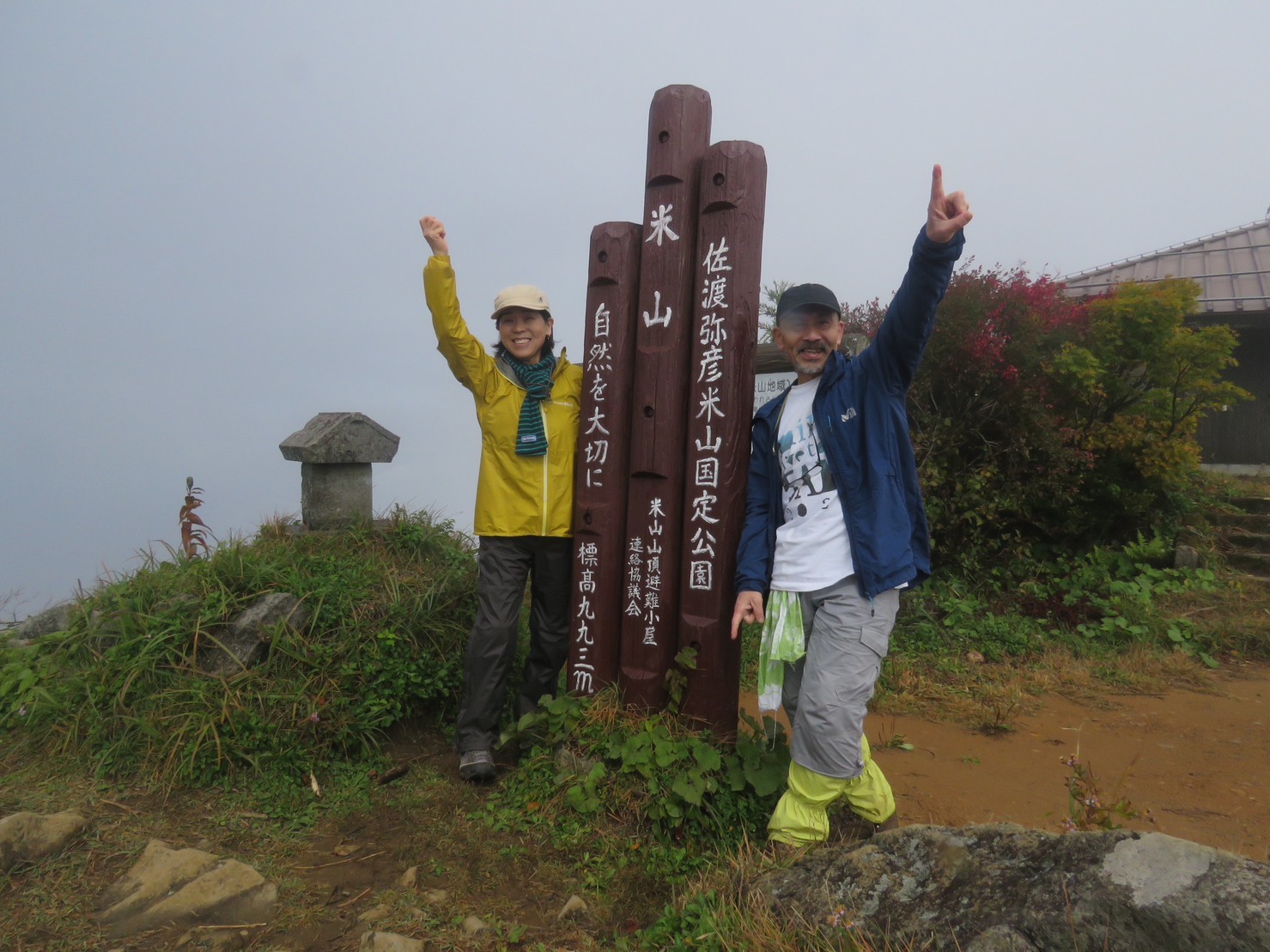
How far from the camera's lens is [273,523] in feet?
17.4

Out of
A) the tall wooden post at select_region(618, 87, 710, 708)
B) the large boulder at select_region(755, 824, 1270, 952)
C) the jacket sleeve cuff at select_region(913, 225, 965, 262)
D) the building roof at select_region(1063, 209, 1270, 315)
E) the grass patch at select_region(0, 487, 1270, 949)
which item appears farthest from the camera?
the building roof at select_region(1063, 209, 1270, 315)

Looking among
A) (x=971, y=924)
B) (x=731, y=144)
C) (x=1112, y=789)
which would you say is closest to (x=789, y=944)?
(x=971, y=924)

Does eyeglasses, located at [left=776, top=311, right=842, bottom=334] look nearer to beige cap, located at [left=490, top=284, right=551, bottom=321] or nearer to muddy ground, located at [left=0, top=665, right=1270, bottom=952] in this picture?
beige cap, located at [left=490, top=284, right=551, bottom=321]

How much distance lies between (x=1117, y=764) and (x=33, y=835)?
511 centimetres

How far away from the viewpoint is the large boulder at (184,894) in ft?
9.13

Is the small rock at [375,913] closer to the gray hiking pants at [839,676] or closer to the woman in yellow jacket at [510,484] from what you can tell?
the woman in yellow jacket at [510,484]

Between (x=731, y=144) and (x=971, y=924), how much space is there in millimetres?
3057

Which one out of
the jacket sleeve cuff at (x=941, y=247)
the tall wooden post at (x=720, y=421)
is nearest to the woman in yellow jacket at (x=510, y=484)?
the tall wooden post at (x=720, y=421)

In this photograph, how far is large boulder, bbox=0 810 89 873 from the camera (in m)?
3.13

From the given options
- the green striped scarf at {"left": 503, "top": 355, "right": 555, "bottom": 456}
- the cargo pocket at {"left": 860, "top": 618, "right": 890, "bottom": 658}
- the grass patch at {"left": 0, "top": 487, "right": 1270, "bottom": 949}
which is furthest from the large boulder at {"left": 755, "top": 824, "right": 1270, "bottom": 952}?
the green striped scarf at {"left": 503, "top": 355, "right": 555, "bottom": 456}

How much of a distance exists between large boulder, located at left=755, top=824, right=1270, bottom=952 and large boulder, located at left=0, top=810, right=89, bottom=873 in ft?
9.47

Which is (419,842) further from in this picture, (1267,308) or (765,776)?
(1267,308)

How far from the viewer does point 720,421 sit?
11.3 ft

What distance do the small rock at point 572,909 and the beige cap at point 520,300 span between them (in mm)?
2622
